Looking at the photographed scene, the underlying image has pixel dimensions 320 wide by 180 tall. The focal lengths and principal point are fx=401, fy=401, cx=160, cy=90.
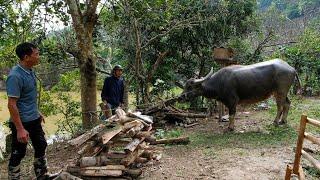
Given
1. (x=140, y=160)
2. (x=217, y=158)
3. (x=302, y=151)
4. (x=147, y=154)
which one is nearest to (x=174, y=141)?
(x=217, y=158)

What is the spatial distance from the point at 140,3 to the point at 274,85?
11.3ft

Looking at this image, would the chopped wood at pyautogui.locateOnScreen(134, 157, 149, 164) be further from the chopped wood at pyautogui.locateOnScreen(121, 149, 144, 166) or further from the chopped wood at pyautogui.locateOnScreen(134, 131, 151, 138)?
the chopped wood at pyautogui.locateOnScreen(134, 131, 151, 138)

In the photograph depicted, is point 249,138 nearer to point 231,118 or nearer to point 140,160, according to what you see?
point 231,118

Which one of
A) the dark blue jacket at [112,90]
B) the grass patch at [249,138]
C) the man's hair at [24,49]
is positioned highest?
the man's hair at [24,49]

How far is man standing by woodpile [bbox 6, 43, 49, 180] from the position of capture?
15.1 ft

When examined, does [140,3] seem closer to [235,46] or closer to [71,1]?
[71,1]

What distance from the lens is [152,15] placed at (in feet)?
33.4

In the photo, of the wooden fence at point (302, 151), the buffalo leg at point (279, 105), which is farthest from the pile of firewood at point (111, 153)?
the buffalo leg at point (279, 105)

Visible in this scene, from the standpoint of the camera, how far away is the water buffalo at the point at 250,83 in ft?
28.8

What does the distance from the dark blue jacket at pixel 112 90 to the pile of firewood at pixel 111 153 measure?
238 centimetres

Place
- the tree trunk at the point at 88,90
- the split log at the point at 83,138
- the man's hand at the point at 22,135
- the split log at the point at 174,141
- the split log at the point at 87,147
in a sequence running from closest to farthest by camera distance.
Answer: the man's hand at the point at 22,135 → the split log at the point at 83,138 → the split log at the point at 87,147 → the split log at the point at 174,141 → the tree trunk at the point at 88,90

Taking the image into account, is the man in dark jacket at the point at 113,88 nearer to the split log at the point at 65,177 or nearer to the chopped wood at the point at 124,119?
the chopped wood at the point at 124,119

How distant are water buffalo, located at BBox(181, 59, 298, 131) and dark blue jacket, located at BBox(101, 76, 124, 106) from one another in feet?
6.57

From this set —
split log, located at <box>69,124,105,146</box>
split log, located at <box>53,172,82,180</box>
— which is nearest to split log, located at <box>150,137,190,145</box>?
split log, located at <box>69,124,105,146</box>
